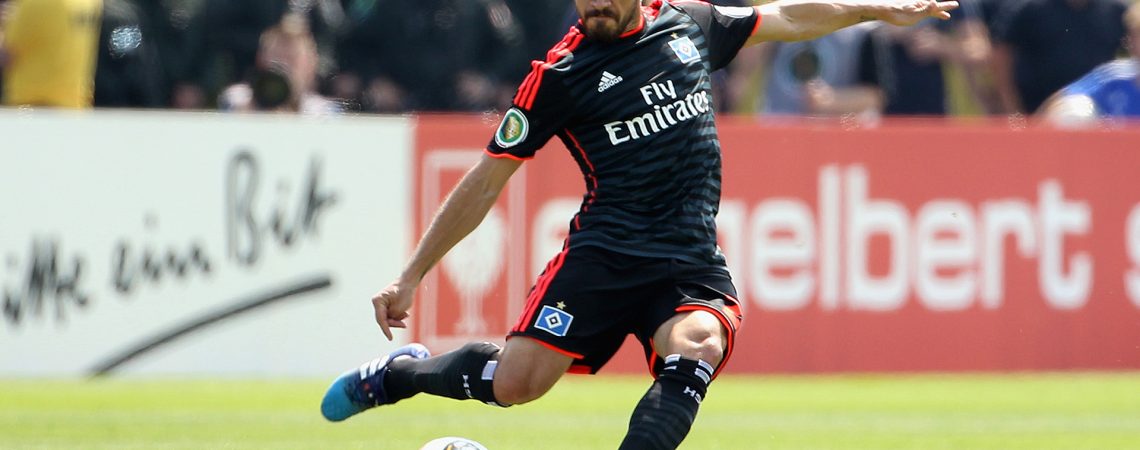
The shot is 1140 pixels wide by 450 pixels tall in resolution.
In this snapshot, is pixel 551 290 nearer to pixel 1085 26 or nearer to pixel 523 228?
pixel 523 228

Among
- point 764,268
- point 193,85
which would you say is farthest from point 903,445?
point 193,85

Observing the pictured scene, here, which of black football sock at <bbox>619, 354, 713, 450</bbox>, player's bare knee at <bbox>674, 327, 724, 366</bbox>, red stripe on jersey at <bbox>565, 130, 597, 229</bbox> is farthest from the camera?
red stripe on jersey at <bbox>565, 130, 597, 229</bbox>

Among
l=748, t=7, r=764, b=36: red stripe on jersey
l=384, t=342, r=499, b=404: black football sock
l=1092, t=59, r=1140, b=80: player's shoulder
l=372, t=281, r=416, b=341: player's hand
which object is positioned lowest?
l=1092, t=59, r=1140, b=80: player's shoulder

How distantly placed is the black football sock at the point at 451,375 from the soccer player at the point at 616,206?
50mm

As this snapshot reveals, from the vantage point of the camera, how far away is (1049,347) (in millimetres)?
13438

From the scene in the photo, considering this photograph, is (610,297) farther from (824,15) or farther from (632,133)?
(824,15)

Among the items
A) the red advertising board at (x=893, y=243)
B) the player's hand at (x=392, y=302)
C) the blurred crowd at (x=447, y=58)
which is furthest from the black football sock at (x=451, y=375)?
the blurred crowd at (x=447, y=58)

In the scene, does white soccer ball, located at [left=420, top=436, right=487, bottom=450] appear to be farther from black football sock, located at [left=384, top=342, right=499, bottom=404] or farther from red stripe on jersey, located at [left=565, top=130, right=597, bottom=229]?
red stripe on jersey, located at [left=565, top=130, right=597, bottom=229]

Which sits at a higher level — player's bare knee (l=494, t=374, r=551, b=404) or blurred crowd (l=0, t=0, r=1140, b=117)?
player's bare knee (l=494, t=374, r=551, b=404)

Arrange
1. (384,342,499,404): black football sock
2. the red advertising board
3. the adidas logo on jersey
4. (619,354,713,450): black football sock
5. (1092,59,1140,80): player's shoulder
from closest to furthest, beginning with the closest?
(619,354,713,450): black football sock
the adidas logo on jersey
(384,342,499,404): black football sock
the red advertising board
(1092,59,1140,80): player's shoulder

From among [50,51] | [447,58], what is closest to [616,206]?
[50,51]

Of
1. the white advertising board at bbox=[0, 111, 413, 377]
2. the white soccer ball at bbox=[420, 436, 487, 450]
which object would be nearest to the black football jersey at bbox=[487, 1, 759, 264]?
the white soccer ball at bbox=[420, 436, 487, 450]

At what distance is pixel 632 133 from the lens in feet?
23.0

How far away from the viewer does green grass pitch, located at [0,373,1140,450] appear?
9.22m
